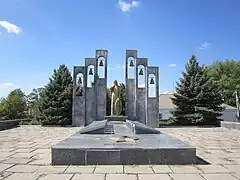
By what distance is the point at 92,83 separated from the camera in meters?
17.9

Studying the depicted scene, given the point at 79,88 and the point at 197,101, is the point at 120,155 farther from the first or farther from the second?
the point at 197,101

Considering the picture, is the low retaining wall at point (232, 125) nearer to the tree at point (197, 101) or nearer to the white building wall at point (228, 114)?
the tree at point (197, 101)

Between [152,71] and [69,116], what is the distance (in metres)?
7.30

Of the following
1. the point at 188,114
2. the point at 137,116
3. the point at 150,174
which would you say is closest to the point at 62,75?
the point at 137,116

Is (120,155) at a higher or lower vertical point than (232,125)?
higher

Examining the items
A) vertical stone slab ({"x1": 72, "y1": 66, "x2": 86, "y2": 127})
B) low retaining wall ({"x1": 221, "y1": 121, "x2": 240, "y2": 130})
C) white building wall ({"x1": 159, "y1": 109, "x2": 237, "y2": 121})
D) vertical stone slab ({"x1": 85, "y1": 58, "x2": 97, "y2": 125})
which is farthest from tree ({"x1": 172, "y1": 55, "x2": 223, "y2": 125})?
white building wall ({"x1": 159, "y1": 109, "x2": 237, "y2": 121})

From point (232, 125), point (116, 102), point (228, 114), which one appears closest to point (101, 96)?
point (116, 102)

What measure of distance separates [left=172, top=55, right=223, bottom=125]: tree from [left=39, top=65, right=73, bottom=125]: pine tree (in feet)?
28.0

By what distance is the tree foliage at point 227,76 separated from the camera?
34669 mm

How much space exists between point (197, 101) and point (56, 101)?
1115 cm

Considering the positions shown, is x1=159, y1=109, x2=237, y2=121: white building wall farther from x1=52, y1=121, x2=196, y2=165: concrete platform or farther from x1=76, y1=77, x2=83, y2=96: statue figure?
x1=52, y1=121, x2=196, y2=165: concrete platform

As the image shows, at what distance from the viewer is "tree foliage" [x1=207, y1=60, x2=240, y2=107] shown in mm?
34669

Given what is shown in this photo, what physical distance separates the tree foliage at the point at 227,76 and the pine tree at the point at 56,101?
65.4 feet

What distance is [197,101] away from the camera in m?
20.1
